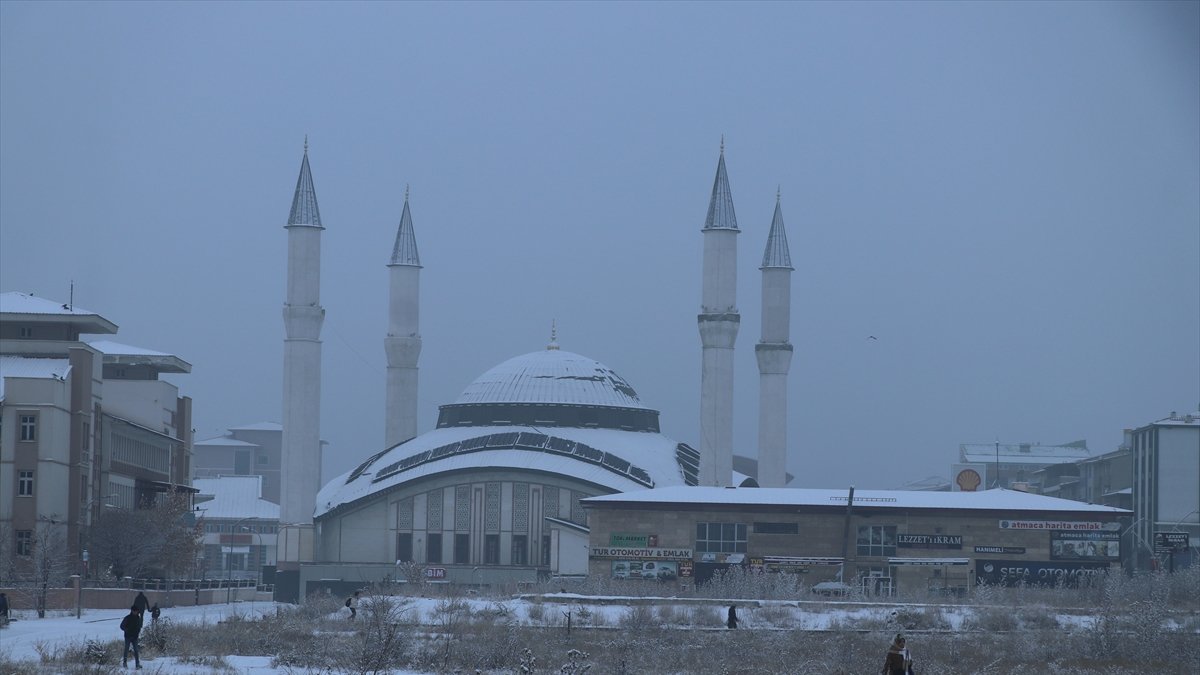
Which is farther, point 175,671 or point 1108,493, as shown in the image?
point 1108,493

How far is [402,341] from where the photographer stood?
97.3 m

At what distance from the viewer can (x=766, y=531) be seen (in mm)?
67938

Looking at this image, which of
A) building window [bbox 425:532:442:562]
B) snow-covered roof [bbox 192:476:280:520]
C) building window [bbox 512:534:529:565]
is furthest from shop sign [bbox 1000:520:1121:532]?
snow-covered roof [bbox 192:476:280:520]

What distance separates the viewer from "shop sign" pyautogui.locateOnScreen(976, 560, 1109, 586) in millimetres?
66625

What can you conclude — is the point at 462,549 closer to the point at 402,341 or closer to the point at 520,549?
the point at 520,549

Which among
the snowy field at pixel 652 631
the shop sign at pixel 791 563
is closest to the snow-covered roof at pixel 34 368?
the snowy field at pixel 652 631

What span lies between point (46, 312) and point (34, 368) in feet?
15.7

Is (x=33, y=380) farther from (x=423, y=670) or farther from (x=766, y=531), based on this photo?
(x=423, y=670)

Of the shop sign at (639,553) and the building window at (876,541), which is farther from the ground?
the building window at (876,541)

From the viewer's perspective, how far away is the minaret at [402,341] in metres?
97.5

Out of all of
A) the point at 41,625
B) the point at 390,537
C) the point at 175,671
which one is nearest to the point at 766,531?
the point at 390,537

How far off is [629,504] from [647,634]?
26009 mm

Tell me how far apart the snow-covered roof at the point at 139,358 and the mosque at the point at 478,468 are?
21.0ft

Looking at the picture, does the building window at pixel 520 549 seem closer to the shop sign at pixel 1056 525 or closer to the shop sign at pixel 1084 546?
the shop sign at pixel 1056 525
